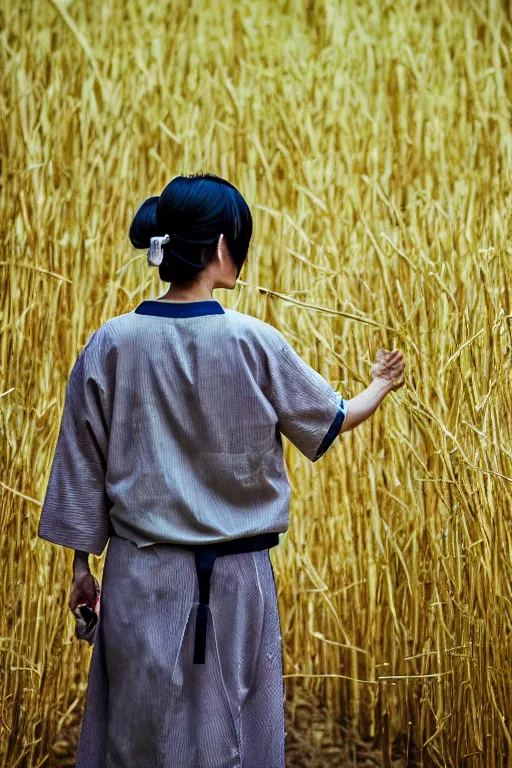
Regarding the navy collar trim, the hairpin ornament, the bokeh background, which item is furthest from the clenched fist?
the bokeh background

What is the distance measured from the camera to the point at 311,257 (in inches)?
88.7

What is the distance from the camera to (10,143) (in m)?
2.21

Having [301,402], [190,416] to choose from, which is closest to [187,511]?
[190,416]

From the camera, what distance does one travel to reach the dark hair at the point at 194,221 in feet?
4.48

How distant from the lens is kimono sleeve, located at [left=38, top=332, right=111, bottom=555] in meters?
1.41

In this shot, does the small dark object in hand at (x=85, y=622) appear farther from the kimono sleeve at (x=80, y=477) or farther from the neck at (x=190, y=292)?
the neck at (x=190, y=292)

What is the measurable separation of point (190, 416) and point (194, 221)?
11.9 inches

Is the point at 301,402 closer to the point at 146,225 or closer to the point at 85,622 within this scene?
the point at 146,225

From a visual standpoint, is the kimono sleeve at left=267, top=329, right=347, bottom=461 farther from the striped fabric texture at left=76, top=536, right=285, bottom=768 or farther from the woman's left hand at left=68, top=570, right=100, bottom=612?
the woman's left hand at left=68, top=570, right=100, bottom=612

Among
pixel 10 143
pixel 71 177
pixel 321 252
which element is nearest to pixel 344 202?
pixel 321 252

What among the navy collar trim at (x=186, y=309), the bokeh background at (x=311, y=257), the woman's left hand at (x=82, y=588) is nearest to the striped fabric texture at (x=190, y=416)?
the navy collar trim at (x=186, y=309)

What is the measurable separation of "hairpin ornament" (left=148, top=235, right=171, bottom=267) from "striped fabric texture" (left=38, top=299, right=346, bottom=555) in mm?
74

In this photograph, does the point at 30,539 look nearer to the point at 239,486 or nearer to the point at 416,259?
the point at 239,486

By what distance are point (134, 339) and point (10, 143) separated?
108 centimetres
